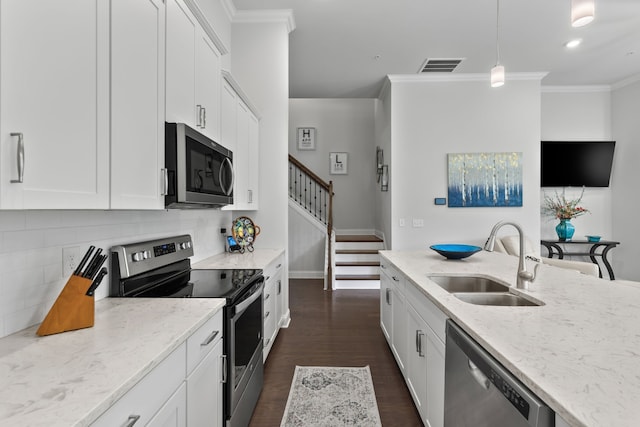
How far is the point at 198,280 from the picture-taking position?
2062 mm

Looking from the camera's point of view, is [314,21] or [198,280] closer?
[198,280]

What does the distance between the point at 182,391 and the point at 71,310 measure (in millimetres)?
477

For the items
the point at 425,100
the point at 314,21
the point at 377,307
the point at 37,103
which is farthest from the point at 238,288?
the point at 425,100

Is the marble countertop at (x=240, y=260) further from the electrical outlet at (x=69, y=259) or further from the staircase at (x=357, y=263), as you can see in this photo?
the staircase at (x=357, y=263)

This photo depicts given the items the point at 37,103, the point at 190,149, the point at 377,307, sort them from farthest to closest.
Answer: the point at 377,307, the point at 190,149, the point at 37,103

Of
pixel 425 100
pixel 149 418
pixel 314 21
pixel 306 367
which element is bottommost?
pixel 306 367

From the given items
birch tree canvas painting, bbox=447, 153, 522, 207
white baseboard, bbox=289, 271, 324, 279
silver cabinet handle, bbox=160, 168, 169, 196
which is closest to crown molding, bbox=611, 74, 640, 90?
birch tree canvas painting, bbox=447, 153, 522, 207

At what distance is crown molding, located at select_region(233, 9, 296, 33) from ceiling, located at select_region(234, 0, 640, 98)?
0.07m

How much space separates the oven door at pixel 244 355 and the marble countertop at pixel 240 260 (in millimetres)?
354

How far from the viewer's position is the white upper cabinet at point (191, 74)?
5.48 feet

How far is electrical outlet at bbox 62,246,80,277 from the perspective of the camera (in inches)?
54.1

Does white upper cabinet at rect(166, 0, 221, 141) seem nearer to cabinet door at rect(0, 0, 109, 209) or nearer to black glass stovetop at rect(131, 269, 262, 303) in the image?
cabinet door at rect(0, 0, 109, 209)

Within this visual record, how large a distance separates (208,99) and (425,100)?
13.1 ft

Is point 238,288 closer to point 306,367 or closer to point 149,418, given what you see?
point 149,418
